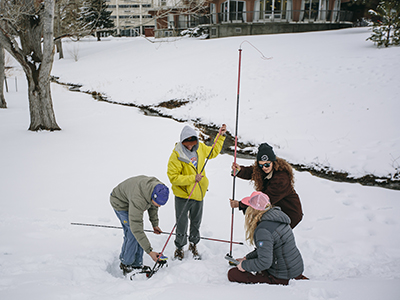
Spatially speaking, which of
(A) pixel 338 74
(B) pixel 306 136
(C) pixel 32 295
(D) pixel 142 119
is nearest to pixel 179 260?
(C) pixel 32 295

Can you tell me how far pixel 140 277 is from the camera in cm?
356

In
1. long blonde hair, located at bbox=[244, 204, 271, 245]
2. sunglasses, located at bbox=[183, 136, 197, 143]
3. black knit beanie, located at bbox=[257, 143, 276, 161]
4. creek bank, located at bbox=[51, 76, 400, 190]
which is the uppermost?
sunglasses, located at bbox=[183, 136, 197, 143]

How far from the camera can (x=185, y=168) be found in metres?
3.83

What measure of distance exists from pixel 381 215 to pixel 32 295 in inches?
214

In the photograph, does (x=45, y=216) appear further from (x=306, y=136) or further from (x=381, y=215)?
(x=306, y=136)

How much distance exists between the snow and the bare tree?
26.7 inches

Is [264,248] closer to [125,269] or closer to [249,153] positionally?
[125,269]

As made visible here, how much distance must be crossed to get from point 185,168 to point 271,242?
1.54m

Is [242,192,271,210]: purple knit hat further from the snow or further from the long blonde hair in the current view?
the snow

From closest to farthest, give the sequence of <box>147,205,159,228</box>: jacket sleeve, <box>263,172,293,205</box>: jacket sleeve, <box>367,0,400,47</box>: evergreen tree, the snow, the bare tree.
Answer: the snow
<box>263,172,293,205</box>: jacket sleeve
<box>147,205,159,228</box>: jacket sleeve
the bare tree
<box>367,0,400,47</box>: evergreen tree

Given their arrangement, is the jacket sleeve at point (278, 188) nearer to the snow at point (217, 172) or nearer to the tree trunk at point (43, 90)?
the snow at point (217, 172)

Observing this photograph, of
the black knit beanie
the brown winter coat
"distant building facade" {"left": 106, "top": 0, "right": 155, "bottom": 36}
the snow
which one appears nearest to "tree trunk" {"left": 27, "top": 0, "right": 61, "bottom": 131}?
the snow

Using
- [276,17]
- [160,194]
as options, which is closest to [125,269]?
[160,194]

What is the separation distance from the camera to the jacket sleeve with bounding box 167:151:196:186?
12.1 ft
